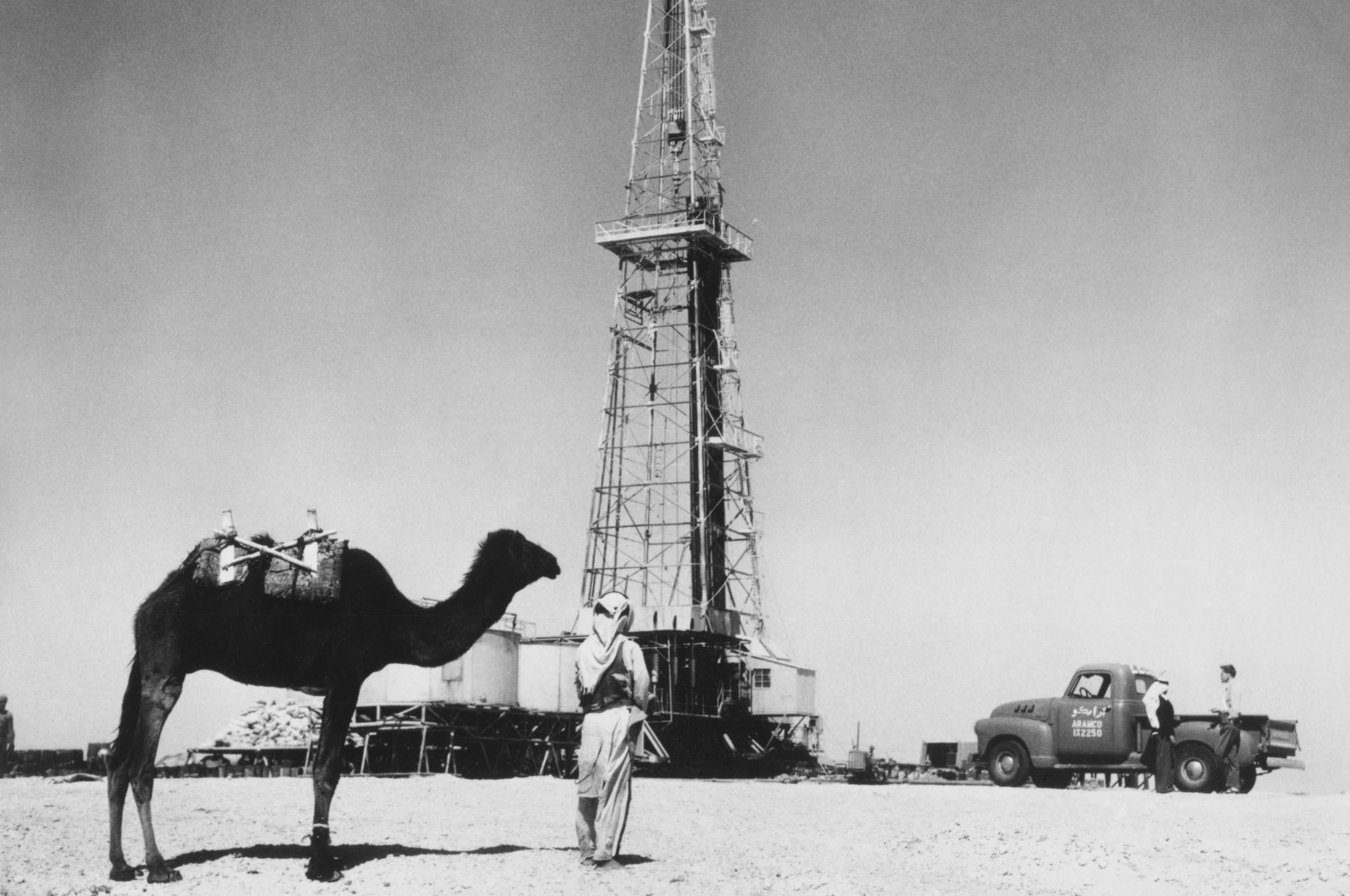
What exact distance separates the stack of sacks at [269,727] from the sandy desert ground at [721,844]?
1149 inches

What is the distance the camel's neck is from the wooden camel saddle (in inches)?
33.5

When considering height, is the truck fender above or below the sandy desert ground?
above

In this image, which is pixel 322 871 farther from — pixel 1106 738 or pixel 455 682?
pixel 455 682

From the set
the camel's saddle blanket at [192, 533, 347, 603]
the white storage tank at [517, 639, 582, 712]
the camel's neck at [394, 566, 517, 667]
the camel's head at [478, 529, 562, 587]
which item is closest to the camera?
the camel's saddle blanket at [192, 533, 347, 603]

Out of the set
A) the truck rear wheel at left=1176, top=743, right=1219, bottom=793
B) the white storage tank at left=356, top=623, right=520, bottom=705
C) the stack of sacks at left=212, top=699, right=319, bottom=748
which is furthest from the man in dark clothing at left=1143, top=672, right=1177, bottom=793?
the stack of sacks at left=212, top=699, right=319, bottom=748

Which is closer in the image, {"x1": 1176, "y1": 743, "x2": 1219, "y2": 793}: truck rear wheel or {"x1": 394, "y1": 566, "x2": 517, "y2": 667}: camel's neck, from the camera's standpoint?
{"x1": 394, "y1": 566, "x2": 517, "y2": 667}: camel's neck

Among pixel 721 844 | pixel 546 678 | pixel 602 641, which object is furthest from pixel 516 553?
pixel 546 678

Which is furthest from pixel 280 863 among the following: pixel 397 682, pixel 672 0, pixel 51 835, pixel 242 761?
pixel 672 0

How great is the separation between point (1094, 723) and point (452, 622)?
19303 millimetres

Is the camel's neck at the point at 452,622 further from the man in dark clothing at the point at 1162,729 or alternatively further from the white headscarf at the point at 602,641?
the man in dark clothing at the point at 1162,729

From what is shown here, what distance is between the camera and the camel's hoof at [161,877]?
1359 cm

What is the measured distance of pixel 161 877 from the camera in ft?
44.6

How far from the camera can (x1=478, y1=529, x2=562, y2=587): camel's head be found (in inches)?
600

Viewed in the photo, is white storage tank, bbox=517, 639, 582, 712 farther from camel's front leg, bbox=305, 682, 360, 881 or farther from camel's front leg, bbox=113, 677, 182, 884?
camel's front leg, bbox=113, 677, 182, 884
